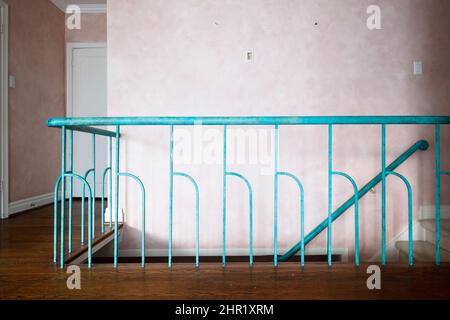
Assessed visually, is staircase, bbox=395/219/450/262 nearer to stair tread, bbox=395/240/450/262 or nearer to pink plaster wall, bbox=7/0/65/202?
stair tread, bbox=395/240/450/262

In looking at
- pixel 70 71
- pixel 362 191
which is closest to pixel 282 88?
pixel 362 191

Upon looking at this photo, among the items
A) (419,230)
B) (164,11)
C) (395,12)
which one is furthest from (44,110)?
(419,230)

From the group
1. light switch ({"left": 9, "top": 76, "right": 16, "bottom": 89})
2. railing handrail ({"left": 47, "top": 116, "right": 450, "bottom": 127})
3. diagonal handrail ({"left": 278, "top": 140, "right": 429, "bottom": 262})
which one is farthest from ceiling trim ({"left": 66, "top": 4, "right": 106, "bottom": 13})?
diagonal handrail ({"left": 278, "top": 140, "right": 429, "bottom": 262})

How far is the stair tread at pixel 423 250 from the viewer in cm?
198

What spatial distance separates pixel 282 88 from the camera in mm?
2398

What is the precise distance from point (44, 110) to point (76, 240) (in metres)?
2.27

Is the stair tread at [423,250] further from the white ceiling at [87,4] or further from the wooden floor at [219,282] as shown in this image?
the white ceiling at [87,4]

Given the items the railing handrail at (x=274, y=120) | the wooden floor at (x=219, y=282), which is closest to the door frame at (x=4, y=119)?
the wooden floor at (x=219, y=282)

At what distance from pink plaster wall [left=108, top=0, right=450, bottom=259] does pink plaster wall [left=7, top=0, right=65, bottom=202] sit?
4.67 feet

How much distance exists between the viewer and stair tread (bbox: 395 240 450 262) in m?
1.98

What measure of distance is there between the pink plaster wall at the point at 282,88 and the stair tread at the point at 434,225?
0.10 metres

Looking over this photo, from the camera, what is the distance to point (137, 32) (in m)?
2.37

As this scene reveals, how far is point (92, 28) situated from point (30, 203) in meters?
2.31

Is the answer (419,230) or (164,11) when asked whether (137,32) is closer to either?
(164,11)
